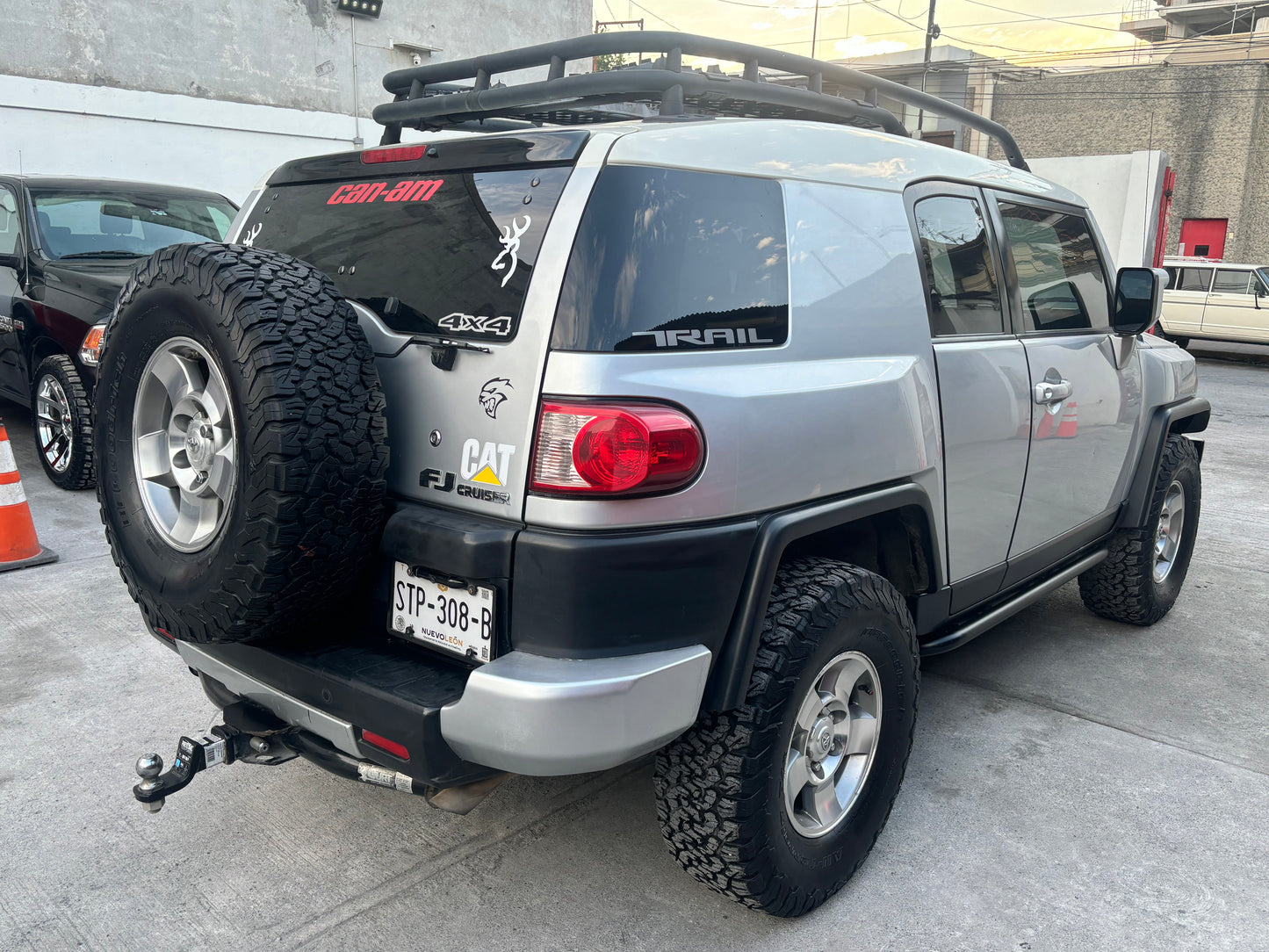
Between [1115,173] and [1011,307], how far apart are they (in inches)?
707

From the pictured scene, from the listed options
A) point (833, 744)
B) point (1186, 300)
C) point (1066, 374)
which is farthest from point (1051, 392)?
point (1186, 300)

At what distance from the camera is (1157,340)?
4.63 metres

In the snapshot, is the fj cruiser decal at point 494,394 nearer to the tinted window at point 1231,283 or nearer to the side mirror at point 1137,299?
the side mirror at point 1137,299

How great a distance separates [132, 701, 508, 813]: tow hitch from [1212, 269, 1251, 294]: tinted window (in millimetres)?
18552

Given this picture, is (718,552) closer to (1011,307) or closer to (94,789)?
(1011,307)

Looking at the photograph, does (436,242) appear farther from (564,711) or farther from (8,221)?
(8,221)

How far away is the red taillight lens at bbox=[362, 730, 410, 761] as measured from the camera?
2143mm

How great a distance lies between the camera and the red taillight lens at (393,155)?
259cm

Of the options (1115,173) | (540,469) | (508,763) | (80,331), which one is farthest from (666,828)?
(1115,173)

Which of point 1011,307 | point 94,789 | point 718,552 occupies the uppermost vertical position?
point 1011,307

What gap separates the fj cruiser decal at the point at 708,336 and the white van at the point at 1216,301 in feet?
55.1

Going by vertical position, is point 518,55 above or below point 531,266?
above

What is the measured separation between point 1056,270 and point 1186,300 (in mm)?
16230

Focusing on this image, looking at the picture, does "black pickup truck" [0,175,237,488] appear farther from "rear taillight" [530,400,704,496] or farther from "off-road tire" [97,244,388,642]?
"rear taillight" [530,400,704,496]
